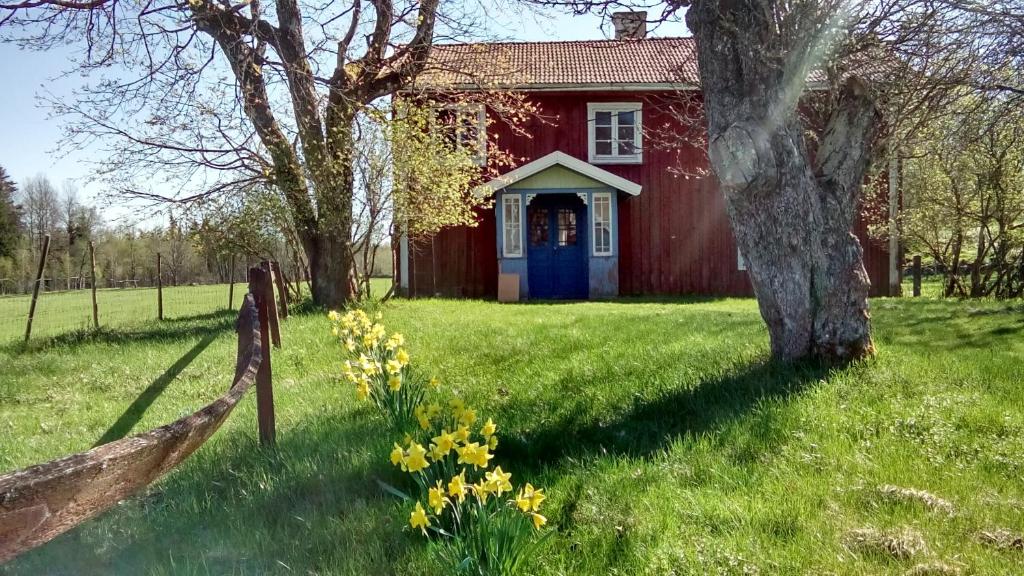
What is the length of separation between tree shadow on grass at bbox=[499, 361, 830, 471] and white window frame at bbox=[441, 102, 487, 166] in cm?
932

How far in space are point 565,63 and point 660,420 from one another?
15.7 meters

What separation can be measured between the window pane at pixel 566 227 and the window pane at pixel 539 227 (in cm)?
37

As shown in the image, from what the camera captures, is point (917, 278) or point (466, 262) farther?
point (917, 278)

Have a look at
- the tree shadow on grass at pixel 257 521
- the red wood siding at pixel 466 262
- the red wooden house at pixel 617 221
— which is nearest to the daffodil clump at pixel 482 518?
the tree shadow on grass at pixel 257 521

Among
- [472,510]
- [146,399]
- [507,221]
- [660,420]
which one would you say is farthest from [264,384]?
[507,221]

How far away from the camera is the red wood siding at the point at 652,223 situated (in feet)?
54.9

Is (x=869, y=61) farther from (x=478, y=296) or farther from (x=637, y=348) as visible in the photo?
(x=478, y=296)

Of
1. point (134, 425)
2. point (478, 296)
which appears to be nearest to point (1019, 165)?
point (478, 296)

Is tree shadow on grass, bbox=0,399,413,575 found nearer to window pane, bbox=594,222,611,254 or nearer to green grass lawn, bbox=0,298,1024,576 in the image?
green grass lawn, bbox=0,298,1024,576

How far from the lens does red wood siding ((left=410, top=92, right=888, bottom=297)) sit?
16719 millimetres

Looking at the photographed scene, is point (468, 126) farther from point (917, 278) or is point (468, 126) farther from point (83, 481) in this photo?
point (83, 481)

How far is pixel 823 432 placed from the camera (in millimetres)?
3676

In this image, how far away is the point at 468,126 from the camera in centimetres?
1465

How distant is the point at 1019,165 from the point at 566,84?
9.97m
